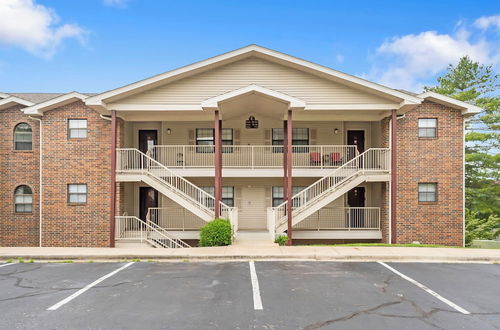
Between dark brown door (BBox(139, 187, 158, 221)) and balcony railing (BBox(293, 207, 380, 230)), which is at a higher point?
dark brown door (BBox(139, 187, 158, 221))

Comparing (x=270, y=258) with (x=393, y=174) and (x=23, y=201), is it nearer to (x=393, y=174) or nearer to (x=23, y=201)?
(x=393, y=174)

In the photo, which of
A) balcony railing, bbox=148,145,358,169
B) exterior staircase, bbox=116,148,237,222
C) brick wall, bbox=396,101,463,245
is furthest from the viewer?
balcony railing, bbox=148,145,358,169

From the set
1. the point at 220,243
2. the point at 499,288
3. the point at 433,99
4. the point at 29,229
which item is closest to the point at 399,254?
the point at 499,288

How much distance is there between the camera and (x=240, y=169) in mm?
15328

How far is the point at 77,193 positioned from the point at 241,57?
29.4 feet

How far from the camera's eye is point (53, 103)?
14672 millimetres

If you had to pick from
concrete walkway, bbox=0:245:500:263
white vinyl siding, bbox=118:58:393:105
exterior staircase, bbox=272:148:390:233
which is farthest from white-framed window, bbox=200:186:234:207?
concrete walkway, bbox=0:245:500:263

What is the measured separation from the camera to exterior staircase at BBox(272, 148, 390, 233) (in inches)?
550

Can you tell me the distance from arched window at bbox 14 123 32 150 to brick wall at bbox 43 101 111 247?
5.18 ft

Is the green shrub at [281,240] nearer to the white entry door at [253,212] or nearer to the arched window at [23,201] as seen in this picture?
the white entry door at [253,212]

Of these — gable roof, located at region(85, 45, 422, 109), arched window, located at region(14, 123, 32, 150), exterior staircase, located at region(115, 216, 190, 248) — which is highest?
gable roof, located at region(85, 45, 422, 109)

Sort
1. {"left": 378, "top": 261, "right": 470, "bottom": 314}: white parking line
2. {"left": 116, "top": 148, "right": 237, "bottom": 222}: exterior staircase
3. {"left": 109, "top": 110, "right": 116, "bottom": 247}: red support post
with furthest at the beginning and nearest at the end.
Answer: {"left": 109, "top": 110, "right": 116, "bottom": 247}: red support post < {"left": 116, "top": 148, "right": 237, "bottom": 222}: exterior staircase < {"left": 378, "top": 261, "right": 470, "bottom": 314}: white parking line

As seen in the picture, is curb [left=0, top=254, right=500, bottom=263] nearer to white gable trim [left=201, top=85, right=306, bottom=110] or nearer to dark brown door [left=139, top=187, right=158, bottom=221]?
white gable trim [left=201, top=85, right=306, bottom=110]

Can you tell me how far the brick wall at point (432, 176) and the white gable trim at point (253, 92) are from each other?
5.05m
